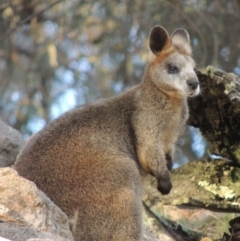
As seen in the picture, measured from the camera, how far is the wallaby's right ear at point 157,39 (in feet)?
23.7

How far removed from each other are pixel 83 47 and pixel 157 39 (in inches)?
433

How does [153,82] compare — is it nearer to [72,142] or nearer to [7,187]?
[72,142]

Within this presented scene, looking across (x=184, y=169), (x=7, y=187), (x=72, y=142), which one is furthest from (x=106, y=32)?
(x=7, y=187)

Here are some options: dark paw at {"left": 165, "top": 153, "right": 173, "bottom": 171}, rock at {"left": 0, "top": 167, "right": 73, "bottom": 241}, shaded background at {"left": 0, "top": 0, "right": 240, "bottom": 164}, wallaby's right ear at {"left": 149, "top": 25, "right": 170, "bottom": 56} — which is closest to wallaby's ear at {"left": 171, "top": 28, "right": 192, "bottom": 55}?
wallaby's right ear at {"left": 149, "top": 25, "right": 170, "bottom": 56}

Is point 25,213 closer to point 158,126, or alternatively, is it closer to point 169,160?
point 158,126

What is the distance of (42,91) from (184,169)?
9.21 metres

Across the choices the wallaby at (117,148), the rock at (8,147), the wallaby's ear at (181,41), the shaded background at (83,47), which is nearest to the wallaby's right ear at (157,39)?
the wallaby at (117,148)

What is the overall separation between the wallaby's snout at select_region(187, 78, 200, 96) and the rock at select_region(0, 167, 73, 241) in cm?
215

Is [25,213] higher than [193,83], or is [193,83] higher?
[25,213]

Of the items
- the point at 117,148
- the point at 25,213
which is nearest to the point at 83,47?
the point at 117,148

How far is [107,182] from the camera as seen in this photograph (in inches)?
247

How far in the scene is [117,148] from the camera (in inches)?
264

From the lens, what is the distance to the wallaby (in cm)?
618

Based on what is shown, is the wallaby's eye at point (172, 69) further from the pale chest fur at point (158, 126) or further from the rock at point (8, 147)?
the rock at point (8, 147)
